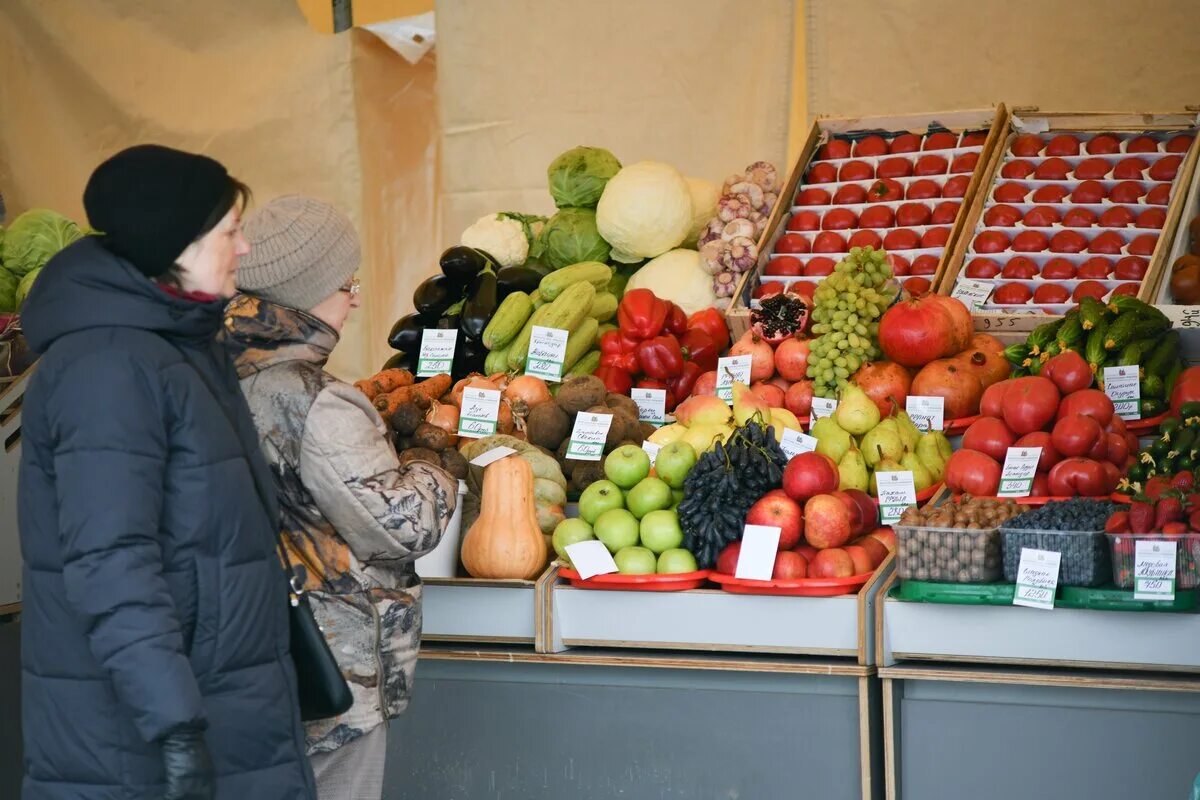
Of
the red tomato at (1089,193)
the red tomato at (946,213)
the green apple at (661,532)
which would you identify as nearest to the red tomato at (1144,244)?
the red tomato at (1089,193)

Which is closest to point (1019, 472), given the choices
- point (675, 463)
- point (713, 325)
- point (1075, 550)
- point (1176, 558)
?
Answer: point (1075, 550)

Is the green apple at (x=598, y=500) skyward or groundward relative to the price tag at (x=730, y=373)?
groundward

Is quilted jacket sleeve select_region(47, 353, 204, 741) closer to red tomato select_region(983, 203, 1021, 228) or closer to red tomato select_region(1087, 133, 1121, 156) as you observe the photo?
red tomato select_region(983, 203, 1021, 228)

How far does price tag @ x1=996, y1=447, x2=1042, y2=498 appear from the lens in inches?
138

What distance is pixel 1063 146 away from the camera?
4918mm

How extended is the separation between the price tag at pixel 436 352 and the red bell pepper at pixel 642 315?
0.62m

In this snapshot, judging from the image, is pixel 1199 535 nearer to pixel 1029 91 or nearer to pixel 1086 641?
pixel 1086 641

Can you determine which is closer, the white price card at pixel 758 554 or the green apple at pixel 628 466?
the white price card at pixel 758 554

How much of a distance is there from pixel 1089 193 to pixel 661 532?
2.30 metres

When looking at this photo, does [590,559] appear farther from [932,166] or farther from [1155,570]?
[932,166]

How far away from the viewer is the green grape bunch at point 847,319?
13.5 feet

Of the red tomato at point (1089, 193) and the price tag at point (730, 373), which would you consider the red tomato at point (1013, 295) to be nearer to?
the red tomato at point (1089, 193)

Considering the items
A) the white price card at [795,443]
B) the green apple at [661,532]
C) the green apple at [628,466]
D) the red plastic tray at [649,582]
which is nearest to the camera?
the red plastic tray at [649,582]

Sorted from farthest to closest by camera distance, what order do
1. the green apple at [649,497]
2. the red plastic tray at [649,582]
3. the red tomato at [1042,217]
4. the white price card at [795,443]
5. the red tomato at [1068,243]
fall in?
the red tomato at [1042,217] → the red tomato at [1068,243] → the white price card at [795,443] → the green apple at [649,497] → the red plastic tray at [649,582]
